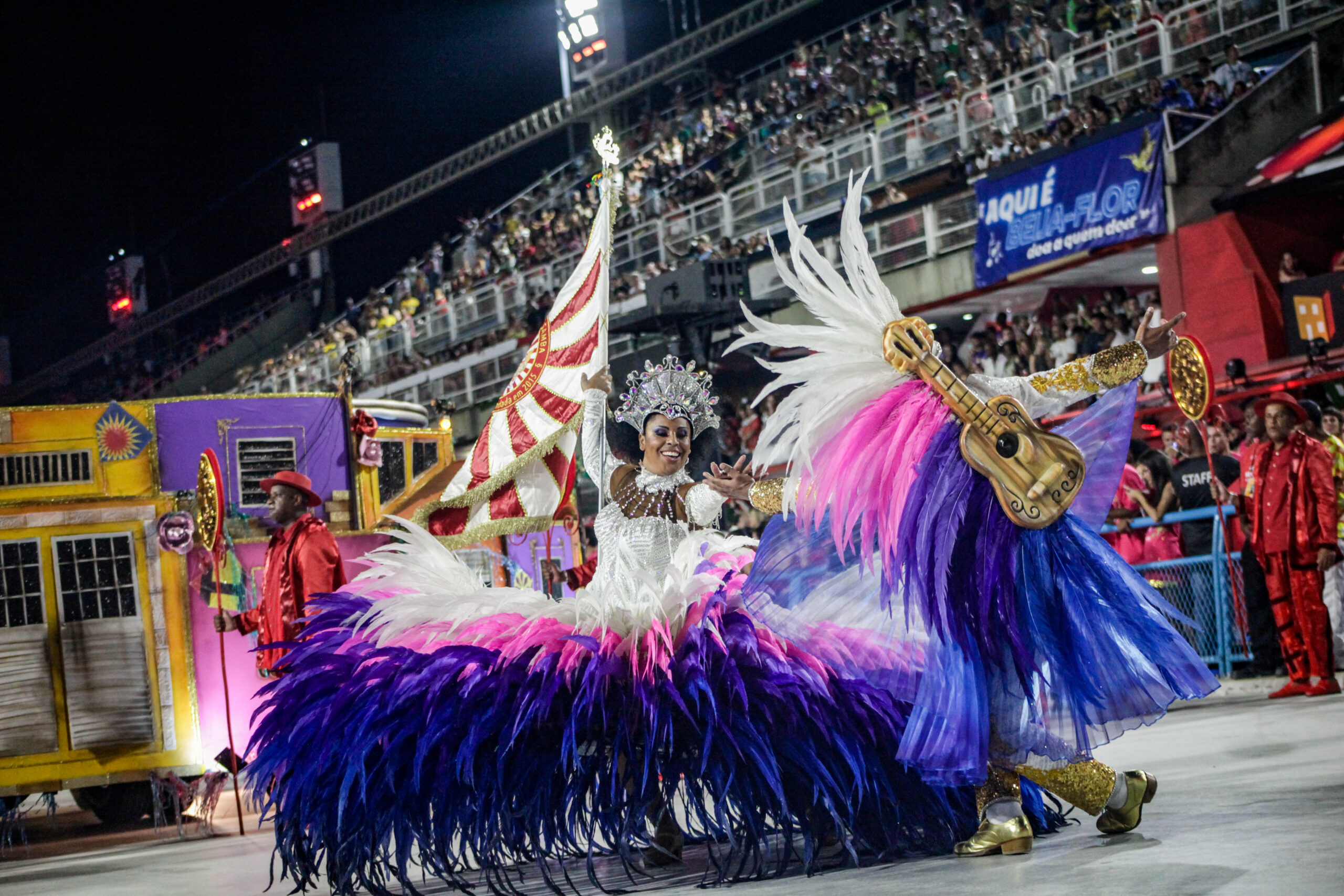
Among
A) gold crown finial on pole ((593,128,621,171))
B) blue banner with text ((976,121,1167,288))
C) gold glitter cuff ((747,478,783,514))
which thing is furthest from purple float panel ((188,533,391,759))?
blue banner with text ((976,121,1167,288))

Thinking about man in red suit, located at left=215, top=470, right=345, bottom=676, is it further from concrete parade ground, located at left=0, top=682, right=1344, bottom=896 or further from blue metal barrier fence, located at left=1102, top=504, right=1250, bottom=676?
blue metal barrier fence, located at left=1102, top=504, right=1250, bottom=676

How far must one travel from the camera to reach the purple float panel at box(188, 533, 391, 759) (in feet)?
28.8

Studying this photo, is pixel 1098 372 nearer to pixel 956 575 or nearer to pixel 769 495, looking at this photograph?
pixel 956 575

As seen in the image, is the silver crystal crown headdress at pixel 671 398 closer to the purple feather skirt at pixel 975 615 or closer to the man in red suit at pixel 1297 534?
the purple feather skirt at pixel 975 615

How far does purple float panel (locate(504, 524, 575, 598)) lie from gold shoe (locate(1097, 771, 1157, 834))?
658 cm

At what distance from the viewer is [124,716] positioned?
27.8 feet

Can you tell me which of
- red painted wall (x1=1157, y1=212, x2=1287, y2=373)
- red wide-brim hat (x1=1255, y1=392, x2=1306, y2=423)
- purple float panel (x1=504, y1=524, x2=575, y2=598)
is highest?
red painted wall (x1=1157, y1=212, x2=1287, y2=373)

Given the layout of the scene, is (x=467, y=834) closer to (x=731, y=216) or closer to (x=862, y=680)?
(x=862, y=680)

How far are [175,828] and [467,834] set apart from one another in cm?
445

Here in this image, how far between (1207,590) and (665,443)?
5.47 meters

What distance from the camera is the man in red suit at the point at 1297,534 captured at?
7.96m

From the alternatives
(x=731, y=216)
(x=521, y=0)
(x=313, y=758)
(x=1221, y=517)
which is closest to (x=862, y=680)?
(x=313, y=758)

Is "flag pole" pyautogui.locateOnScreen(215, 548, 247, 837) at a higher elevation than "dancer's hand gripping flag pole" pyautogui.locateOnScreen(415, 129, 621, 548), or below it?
below

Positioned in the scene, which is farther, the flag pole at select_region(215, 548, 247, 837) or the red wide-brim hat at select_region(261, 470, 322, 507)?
the red wide-brim hat at select_region(261, 470, 322, 507)
